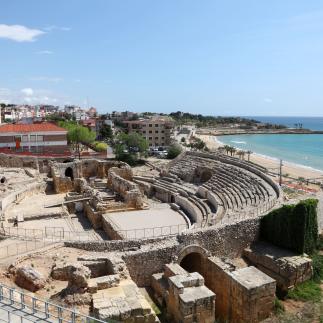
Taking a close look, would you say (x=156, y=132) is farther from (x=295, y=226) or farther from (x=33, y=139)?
(x=295, y=226)

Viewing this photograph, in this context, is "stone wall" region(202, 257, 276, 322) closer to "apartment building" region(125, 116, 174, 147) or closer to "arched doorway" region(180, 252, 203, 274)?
"arched doorway" region(180, 252, 203, 274)

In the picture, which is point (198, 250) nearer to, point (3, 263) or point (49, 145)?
point (3, 263)

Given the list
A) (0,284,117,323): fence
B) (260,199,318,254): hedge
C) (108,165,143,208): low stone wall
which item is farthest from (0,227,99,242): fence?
(0,284,117,323): fence

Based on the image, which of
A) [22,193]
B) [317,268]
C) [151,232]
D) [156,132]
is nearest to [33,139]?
[22,193]

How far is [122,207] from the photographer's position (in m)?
30.1

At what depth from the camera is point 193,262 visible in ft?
63.7

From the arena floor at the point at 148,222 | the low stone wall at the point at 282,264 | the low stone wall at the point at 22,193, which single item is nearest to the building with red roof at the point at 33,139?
the low stone wall at the point at 22,193

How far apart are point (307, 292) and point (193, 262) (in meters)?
5.90

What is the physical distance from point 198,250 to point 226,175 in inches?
716

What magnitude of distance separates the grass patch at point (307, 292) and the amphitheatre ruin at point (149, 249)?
0.37 metres

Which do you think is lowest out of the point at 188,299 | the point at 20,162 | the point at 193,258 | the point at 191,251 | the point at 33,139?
the point at 193,258

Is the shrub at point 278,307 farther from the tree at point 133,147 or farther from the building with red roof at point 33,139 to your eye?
the building with red roof at point 33,139

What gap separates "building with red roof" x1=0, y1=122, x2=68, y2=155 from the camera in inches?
1972

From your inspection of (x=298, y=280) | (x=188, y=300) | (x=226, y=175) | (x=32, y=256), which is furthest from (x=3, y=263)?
(x=226, y=175)
